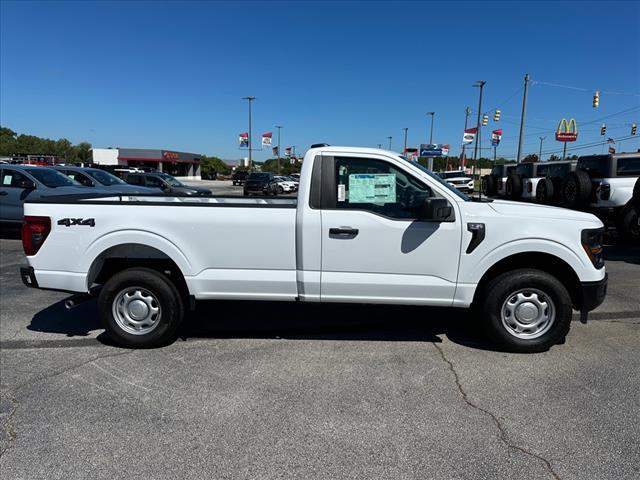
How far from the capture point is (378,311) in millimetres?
5859

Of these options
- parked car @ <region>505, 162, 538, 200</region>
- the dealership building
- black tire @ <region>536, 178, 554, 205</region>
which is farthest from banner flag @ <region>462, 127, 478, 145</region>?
the dealership building

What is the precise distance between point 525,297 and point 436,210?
1234mm

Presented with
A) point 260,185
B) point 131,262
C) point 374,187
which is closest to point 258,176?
point 260,185

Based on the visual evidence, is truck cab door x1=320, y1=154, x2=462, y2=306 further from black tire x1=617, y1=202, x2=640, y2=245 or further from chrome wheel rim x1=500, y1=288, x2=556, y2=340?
black tire x1=617, y1=202, x2=640, y2=245

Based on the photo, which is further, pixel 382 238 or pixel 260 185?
pixel 260 185

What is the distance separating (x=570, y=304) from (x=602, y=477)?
1.90 m

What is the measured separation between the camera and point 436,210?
160 inches

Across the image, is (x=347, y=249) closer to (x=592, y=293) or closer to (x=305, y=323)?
(x=305, y=323)

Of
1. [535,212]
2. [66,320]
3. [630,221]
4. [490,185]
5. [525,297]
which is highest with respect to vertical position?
[535,212]

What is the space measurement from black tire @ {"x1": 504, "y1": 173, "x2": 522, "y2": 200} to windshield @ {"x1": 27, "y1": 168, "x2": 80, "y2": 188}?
55.6 feet

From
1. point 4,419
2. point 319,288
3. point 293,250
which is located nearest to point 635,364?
point 319,288

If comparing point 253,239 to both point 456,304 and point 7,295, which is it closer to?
point 456,304

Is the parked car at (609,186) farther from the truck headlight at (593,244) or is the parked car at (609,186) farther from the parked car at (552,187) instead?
the truck headlight at (593,244)

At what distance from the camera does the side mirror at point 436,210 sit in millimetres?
4043
